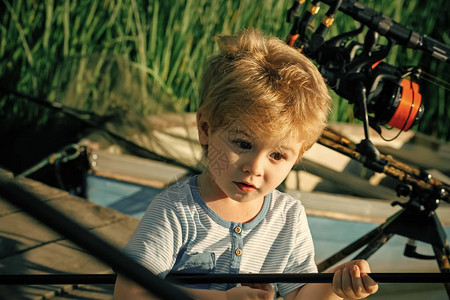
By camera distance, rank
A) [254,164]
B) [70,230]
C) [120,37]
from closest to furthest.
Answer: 1. [70,230]
2. [254,164]
3. [120,37]

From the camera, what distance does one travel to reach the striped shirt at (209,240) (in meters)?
1.12

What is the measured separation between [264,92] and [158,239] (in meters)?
0.37

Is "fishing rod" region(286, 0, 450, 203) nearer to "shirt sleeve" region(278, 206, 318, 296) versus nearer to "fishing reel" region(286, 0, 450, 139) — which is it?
"fishing reel" region(286, 0, 450, 139)

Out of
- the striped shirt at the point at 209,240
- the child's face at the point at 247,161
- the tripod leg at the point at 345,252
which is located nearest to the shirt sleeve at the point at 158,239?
the striped shirt at the point at 209,240

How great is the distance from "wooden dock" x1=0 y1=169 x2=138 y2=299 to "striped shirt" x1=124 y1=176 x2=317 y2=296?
444 mm

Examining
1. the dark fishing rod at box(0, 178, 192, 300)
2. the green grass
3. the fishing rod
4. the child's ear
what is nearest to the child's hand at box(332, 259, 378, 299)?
the child's ear

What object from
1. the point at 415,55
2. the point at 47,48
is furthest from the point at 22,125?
the point at 415,55

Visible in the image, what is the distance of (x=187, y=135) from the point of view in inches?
104

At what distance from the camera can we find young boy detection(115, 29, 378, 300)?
3.51 feet

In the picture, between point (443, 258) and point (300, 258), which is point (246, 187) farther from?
point (443, 258)

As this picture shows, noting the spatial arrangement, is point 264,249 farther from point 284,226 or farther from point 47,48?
point 47,48

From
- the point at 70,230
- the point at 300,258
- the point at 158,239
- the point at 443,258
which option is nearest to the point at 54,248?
the point at 158,239

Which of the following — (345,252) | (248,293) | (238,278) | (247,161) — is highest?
(247,161)

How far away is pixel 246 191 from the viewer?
108cm
